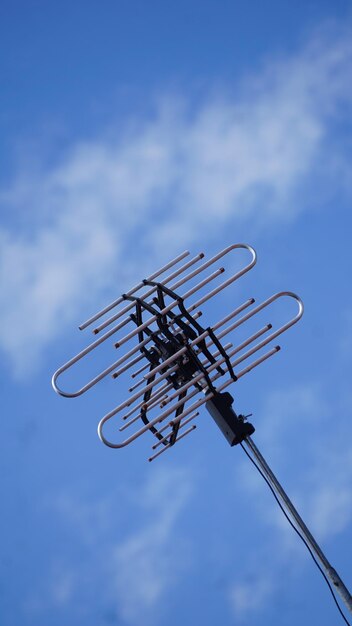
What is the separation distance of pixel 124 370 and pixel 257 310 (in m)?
1.36

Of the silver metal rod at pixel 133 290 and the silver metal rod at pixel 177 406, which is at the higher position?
the silver metal rod at pixel 133 290

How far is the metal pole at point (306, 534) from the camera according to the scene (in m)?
6.77

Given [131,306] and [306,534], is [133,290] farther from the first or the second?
[306,534]

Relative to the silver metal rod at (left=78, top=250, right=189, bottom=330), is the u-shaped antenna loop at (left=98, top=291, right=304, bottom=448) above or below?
below

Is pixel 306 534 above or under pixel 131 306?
under

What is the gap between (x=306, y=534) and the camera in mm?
6934

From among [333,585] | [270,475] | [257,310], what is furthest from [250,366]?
[333,585]

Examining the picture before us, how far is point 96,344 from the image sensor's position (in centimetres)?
802

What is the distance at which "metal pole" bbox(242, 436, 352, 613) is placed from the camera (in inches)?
267

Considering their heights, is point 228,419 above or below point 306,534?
above

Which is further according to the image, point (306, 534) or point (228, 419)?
point (228, 419)

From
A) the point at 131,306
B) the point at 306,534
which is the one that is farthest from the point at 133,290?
the point at 306,534

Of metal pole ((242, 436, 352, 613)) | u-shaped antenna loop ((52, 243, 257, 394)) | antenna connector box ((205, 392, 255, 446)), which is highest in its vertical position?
u-shaped antenna loop ((52, 243, 257, 394))

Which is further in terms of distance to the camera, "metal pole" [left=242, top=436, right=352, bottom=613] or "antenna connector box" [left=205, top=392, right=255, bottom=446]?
"antenna connector box" [left=205, top=392, right=255, bottom=446]
